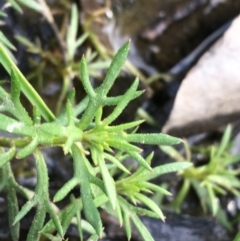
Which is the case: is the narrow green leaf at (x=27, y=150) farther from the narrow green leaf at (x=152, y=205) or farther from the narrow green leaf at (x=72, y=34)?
the narrow green leaf at (x=72, y=34)

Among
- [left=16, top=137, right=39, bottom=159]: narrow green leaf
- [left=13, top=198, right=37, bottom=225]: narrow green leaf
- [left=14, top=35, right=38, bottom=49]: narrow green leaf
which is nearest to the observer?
[left=16, top=137, right=39, bottom=159]: narrow green leaf

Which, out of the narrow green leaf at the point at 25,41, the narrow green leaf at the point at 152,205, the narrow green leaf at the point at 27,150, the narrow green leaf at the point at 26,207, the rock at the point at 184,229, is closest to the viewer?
the narrow green leaf at the point at 27,150

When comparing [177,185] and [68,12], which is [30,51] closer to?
[68,12]

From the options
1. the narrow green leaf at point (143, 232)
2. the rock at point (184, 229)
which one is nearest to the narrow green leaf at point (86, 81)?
the narrow green leaf at point (143, 232)

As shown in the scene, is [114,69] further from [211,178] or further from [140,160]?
[211,178]

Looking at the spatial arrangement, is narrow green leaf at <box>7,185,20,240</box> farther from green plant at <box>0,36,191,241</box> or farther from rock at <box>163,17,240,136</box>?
rock at <box>163,17,240,136</box>

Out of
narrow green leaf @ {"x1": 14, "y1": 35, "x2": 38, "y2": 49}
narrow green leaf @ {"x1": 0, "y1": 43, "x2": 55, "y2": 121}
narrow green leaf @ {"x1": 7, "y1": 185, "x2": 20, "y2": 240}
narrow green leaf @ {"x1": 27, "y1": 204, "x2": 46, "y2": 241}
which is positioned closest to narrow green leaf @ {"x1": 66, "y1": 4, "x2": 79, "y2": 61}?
narrow green leaf @ {"x1": 14, "y1": 35, "x2": 38, "y2": 49}
